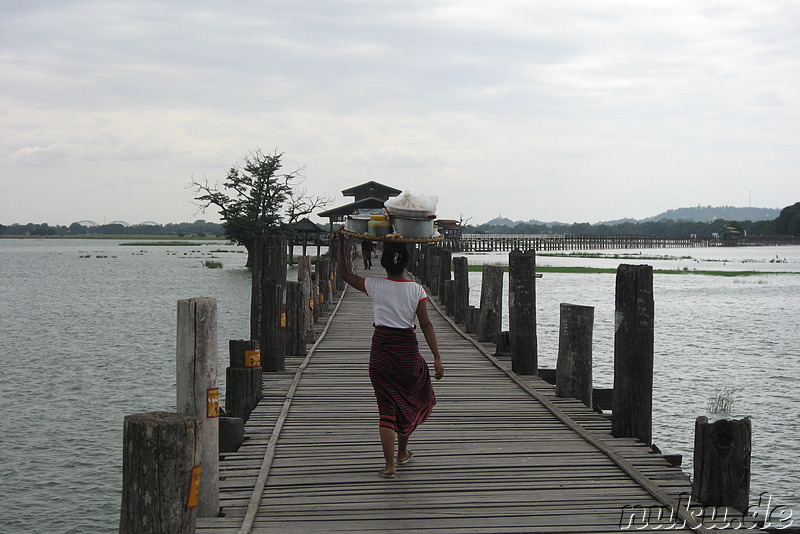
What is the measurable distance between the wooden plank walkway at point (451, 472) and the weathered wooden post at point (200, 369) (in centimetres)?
40

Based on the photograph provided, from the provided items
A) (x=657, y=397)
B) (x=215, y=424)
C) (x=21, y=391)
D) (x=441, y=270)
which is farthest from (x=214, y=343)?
(x=441, y=270)

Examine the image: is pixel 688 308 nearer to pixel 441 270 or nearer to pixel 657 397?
pixel 441 270

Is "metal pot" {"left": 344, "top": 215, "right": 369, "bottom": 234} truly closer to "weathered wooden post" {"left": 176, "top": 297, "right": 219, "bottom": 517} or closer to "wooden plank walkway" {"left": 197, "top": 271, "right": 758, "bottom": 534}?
"weathered wooden post" {"left": 176, "top": 297, "right": 219, "bottom": 517}

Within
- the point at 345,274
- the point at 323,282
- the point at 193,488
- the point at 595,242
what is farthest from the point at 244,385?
the point at 595,242

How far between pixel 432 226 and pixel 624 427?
269 cm

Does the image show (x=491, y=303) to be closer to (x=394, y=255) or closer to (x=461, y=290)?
(x=461, y=290)

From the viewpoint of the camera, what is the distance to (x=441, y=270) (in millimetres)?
22969

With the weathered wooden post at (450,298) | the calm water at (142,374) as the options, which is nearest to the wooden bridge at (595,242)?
the calm water at (142,374)

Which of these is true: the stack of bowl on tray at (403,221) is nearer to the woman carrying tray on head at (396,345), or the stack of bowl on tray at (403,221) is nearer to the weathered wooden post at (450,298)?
the woman carrying tray on head at (396,345)

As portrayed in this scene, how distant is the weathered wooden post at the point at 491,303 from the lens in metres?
13.8

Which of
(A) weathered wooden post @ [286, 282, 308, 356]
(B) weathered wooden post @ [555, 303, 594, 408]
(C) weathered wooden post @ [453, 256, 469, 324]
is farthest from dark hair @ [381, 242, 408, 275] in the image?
(C) weathered wooden post @ [453, 256, 469, 324]

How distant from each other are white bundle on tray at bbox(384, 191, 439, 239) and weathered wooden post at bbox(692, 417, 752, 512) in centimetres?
244

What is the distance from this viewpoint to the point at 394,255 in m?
6.37

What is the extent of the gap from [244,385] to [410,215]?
3.65 metres
